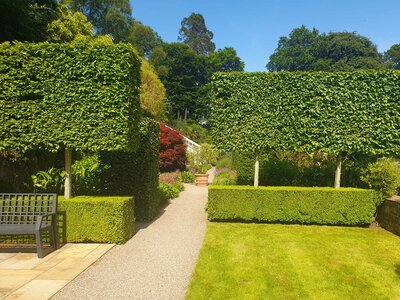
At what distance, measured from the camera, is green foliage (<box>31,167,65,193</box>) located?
30.9 feet

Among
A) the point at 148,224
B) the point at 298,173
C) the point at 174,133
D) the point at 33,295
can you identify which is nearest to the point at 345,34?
the point at 174,133

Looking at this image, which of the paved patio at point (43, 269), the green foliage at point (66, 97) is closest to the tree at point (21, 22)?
the green foliage at point (66, 97)

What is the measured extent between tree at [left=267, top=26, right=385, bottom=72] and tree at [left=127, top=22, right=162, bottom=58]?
29.7 m

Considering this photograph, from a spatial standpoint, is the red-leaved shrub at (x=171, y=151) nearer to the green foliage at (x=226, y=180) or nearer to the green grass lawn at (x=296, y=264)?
the green foliage at (x=226, y=180)

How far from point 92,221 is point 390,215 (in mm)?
8168

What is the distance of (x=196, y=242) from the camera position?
7.59m

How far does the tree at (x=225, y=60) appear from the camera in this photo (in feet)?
192

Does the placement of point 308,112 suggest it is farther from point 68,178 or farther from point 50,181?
point 50,181

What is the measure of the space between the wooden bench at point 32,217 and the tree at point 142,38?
45687 millimetres

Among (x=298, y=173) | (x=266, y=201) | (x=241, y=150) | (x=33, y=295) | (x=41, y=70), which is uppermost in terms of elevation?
(x=41, y=70)

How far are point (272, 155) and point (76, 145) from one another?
8914 mm

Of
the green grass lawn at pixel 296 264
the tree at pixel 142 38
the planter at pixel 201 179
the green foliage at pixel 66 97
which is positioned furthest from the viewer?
the tree at pixel 142 38

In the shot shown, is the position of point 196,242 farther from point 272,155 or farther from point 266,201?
point 272,155

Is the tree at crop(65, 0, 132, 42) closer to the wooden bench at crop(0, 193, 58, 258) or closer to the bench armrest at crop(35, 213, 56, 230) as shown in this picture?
the wooden bench at crop(0, 193, 58, 258)
